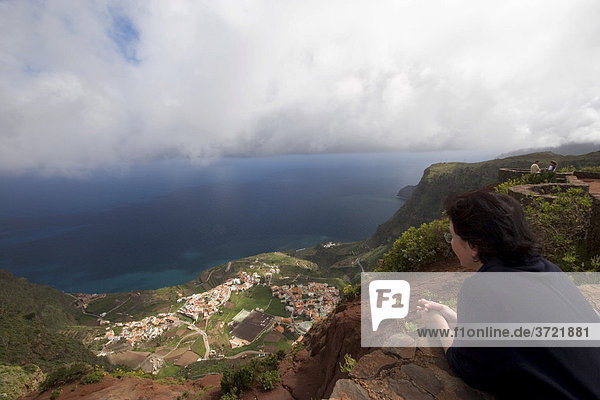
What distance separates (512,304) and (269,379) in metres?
5.95

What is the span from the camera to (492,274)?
6.00 feet

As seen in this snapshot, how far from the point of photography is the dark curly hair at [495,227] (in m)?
1.89

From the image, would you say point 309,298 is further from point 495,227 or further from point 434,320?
point 495,227

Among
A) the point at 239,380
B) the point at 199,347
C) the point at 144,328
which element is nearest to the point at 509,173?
the point at 239,380

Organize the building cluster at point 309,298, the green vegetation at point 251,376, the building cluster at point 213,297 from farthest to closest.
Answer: the building cluster at point 213,297, the building cluster at point 309,298, the green vegetation at point 251,376

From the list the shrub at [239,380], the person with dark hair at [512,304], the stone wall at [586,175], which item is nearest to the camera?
the person with dark hair at [512,304]

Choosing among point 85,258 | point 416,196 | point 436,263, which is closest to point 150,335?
point 436,263

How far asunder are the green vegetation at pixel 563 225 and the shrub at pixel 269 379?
6.82 m

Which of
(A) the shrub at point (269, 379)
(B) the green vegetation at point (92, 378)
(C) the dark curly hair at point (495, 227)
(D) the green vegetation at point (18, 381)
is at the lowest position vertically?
(D) the green vegetation at point (18, 381)

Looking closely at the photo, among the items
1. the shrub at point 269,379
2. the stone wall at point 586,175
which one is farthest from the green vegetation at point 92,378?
the stone wall at point 586,175

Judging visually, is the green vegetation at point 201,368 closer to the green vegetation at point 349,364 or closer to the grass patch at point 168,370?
the grass patch at point 168,370

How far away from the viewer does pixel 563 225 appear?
224 inches

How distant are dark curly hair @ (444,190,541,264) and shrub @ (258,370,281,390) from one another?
19.5 feet

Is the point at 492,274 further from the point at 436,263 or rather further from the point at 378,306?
the point at 436,263
